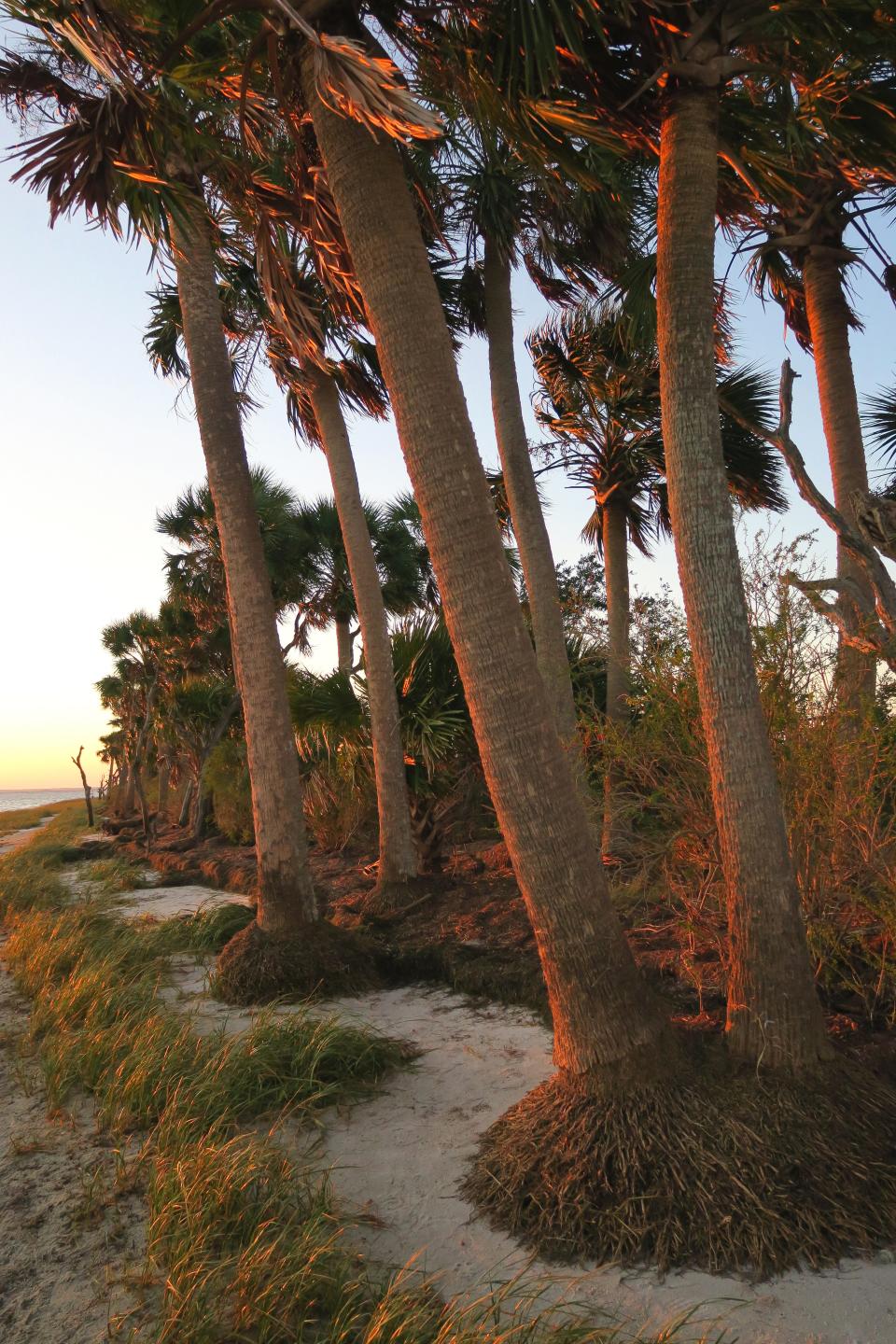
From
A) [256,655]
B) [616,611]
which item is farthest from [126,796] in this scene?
[256,655]

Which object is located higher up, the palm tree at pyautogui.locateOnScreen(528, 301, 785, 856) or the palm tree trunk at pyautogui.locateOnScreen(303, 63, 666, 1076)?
the palm tree at pyautogui.locateOnScreen(528, 301, 785, 856)

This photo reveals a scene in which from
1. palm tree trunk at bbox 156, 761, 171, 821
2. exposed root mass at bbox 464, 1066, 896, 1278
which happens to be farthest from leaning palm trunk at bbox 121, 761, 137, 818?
exposed root mass at bbox 464, 1066, 896, 1278

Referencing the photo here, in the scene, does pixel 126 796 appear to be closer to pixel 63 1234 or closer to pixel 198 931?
pixel 198 931

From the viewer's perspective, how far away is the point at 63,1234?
393 centimetres

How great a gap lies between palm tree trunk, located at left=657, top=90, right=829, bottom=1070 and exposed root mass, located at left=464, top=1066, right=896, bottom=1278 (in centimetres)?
32

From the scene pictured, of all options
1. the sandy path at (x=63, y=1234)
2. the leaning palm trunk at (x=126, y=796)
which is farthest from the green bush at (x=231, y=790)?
the sandy path at (x=63, y=1234)

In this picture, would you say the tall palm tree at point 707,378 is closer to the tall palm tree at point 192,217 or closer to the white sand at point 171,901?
the tall palm tree at point 192,217

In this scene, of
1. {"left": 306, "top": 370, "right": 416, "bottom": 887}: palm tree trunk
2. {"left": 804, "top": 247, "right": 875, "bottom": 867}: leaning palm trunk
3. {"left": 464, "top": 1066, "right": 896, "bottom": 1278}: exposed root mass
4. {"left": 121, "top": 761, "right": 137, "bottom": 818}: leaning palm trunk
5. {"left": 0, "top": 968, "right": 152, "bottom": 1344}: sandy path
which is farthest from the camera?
{"left": 121, "top": 761, "right": 137, "bottom": 818}: leaning palm trunk

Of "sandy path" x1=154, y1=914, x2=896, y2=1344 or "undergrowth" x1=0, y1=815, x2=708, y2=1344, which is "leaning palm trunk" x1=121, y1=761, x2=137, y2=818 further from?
"sandy path" x1=154, y1=914, x2=896, y2=1344

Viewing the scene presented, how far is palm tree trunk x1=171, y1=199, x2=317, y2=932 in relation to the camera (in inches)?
319

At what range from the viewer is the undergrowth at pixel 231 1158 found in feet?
9.89

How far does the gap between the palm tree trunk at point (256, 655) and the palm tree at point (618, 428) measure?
3.66m

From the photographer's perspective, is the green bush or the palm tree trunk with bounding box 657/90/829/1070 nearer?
the palm tree trunk with bounding box 657/90/829/1070

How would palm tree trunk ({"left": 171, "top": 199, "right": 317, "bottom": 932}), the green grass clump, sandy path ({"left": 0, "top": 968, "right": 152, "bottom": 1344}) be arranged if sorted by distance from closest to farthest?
sandy path ({"left": 0, "top": 968, "right": 152, "bottom": 1344}), palm tree trunk ({"left": 171, "top": 199, "right": 317, "bottom": 932}), the green grass clump
